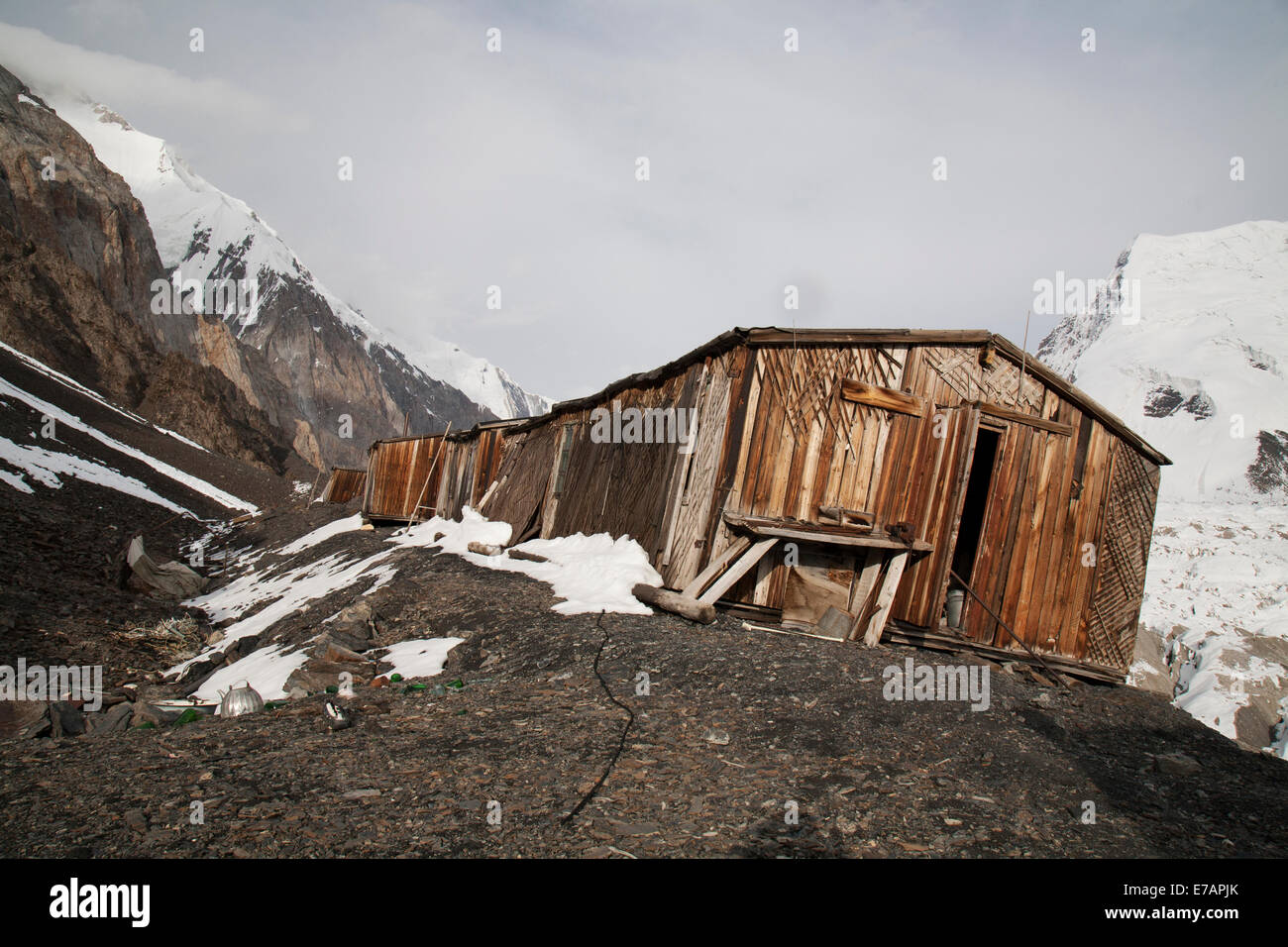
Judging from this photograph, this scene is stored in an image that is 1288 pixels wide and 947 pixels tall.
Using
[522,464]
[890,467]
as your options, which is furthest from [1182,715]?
[522,464]

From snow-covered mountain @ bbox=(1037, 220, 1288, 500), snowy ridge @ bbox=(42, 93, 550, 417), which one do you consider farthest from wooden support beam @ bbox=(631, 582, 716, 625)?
snowy ridge @ bbox=(42, 93, 550, 417)

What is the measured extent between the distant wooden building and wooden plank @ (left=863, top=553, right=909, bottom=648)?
0.8 inches

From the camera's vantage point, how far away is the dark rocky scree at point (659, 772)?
3.45m

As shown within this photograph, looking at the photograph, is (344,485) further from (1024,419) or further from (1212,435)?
(1212,435)

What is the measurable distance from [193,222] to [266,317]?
1537 inches

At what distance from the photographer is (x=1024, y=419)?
9805 millimetres

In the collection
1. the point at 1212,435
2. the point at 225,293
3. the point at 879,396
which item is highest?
the point at 225,293

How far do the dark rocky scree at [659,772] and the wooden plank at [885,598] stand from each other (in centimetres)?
162

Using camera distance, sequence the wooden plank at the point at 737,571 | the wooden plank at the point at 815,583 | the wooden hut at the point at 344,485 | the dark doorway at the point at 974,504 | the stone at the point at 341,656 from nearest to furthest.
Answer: the stone at the point at 341,656 → the wooden plank at the point at 737,571 → the wooden plank at the point at 815,583 → the dark doorway at the point at 974,504 → the wooden hut at the point at 344,485

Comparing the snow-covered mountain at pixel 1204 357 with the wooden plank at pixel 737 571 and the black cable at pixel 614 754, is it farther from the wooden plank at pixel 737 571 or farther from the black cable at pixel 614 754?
the black cable at pixel 614 754

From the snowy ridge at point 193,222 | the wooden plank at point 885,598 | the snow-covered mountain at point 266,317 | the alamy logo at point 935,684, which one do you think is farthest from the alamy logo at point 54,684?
the snowy ridge at point 193,222

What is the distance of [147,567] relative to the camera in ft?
46.9
